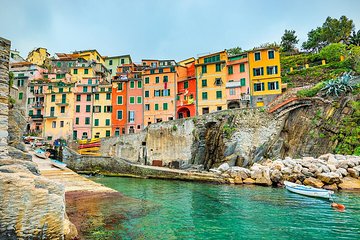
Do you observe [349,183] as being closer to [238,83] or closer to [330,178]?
[330,178]

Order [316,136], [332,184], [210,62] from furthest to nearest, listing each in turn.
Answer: [210,62] → [316,136] → [332,184]

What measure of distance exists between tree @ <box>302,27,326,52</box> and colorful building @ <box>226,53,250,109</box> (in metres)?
25.4

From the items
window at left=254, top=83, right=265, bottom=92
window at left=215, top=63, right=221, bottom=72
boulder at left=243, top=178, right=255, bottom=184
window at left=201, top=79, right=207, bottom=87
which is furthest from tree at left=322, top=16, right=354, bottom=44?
boulder at left=243, top=178, right=255, bottom=184

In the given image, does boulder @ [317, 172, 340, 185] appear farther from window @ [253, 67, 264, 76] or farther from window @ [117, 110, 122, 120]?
window @ [117, 110, 122, 120]

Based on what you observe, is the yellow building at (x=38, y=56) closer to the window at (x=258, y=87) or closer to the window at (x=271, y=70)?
the window at (x=258, y=87)

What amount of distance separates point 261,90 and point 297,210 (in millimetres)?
28003

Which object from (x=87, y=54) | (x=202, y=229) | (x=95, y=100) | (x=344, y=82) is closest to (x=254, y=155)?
(x=344, y=82)

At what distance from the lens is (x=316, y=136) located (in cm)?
2928

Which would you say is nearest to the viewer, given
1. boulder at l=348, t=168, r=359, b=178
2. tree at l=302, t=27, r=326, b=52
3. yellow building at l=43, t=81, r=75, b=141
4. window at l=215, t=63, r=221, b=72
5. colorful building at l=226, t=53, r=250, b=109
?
boulder at l=348, t=168, r=359, b=178

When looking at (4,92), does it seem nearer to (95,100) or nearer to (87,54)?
(95,100)

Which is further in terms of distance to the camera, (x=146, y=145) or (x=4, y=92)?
Result: (x=146, y=145)

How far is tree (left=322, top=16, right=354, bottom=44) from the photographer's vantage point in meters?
50.9

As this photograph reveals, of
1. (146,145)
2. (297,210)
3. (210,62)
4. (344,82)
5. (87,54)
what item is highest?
(87,54)

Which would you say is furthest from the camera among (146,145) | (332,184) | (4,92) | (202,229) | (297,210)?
(146,145)
